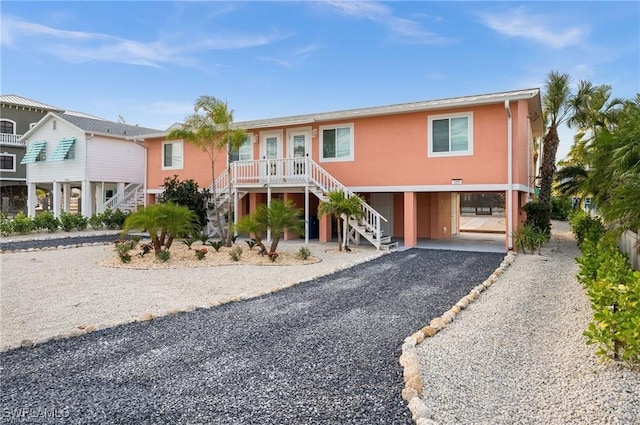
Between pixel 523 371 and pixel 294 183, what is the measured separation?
1146 cm

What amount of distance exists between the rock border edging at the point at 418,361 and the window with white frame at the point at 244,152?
12449 millimetres

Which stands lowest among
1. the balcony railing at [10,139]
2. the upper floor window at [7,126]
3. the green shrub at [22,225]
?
the green shrub at [22,225]

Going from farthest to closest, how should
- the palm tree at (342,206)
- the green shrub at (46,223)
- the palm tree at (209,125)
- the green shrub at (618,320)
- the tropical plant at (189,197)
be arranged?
the green shrub at (46,223)
the tropical plant at (189,197)
the palm tree at (209,125)
the palm tree at (342,206)
the green shrub at (618,320)

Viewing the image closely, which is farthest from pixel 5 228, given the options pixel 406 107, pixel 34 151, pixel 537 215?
pixel 537 215

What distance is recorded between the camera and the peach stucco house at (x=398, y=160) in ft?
41.2

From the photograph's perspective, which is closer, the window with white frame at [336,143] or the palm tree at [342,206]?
the palm tree at [342,206]

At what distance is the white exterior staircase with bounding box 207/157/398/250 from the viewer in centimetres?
1349

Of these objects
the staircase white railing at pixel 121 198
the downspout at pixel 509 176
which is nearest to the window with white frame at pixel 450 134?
the downspout at pixel 509 176

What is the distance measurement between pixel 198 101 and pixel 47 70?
26.6 ft

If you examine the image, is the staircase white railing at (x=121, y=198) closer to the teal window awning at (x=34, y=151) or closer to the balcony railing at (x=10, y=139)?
the teal window awning at (x=34, y=151)

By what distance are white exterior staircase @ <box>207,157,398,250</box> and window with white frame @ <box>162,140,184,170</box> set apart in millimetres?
3393

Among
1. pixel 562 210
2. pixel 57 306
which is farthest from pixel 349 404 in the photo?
pixel 562 210

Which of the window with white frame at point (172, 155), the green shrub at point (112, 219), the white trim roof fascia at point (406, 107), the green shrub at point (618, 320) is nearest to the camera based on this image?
the green shrub at point (618, 320)

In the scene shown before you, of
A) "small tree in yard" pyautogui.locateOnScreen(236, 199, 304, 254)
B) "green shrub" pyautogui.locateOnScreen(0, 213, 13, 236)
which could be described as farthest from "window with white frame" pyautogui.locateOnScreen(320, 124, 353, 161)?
"green shrub" pyautogui.locateOnScreen(0, 213, 13, 236)
